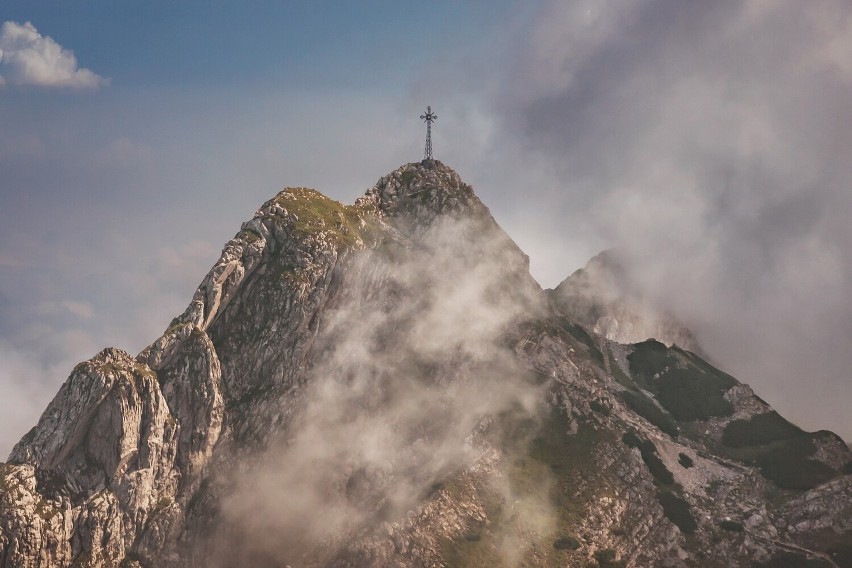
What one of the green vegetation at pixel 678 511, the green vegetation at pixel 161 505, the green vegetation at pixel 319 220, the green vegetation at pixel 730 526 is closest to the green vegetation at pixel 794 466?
the green vegetation at pixel 730 526

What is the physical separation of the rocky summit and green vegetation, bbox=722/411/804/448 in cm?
63

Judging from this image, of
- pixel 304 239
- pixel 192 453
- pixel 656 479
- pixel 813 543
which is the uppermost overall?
pixel 304 239

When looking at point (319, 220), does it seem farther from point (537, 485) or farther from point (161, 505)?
point (537, 485)

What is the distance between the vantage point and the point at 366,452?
168125 millimetres

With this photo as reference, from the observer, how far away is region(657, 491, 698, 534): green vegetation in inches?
6142

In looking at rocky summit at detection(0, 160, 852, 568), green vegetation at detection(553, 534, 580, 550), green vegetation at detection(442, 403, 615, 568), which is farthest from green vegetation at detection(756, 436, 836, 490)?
green vegetation at detection(553, 534, 580, 550)

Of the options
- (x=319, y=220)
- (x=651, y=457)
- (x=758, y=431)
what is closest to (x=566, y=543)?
(x=651, y=457)

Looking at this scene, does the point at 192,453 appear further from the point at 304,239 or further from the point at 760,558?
the point at 760,558

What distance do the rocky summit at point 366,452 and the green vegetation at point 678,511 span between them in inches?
16.1

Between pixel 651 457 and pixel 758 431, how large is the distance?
38.8 meters

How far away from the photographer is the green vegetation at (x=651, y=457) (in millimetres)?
170500

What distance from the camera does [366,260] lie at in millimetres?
189125

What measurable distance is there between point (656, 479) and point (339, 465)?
254 ft

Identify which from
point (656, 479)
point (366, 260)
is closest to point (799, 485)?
point (656, 479)
